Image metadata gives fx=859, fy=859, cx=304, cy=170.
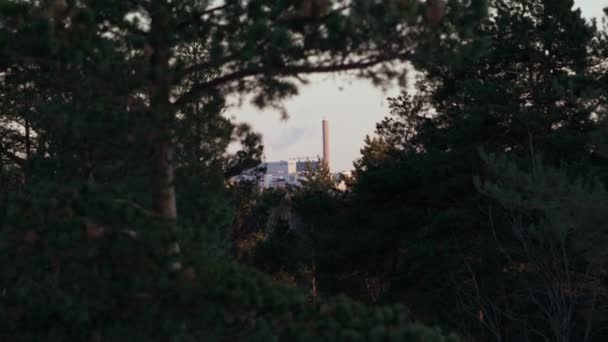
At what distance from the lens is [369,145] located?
43.8m

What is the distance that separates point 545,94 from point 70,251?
1653 centimetres

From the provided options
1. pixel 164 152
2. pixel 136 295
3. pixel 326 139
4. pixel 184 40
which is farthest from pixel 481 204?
pixel 326 139

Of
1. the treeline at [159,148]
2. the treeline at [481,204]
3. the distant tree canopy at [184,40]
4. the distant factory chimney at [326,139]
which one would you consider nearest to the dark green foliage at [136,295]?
the treeline at [159,148]

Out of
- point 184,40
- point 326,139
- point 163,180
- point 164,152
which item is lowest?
point 163,180

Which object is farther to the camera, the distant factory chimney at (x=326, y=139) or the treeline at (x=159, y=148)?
the distant factory chimney at (x=326, y=139)

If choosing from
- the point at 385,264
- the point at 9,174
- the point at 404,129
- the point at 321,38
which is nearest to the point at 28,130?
the point at 9,174

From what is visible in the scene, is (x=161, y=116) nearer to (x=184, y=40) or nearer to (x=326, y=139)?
(x=184, y=40)

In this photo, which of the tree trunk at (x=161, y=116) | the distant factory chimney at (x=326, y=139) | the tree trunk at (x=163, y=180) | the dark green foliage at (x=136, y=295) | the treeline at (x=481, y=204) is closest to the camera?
→ the dark green foliage at (x=136, y=295)

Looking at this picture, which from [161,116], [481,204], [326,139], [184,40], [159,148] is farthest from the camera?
→ [326,139]

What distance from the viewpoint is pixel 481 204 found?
23453 mm

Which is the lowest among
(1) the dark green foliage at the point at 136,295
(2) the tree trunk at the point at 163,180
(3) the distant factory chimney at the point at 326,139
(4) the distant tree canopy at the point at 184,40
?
(1) the dark green foliage at the point at 136,295

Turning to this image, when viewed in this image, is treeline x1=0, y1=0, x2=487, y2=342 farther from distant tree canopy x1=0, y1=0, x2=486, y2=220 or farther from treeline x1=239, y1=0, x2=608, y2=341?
treeline x1=239, y1=0, x2=608, y2=341

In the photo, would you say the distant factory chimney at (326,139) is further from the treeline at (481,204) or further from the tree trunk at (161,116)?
the tree trunk at (161,116)

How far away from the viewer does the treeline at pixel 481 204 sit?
20469mm
